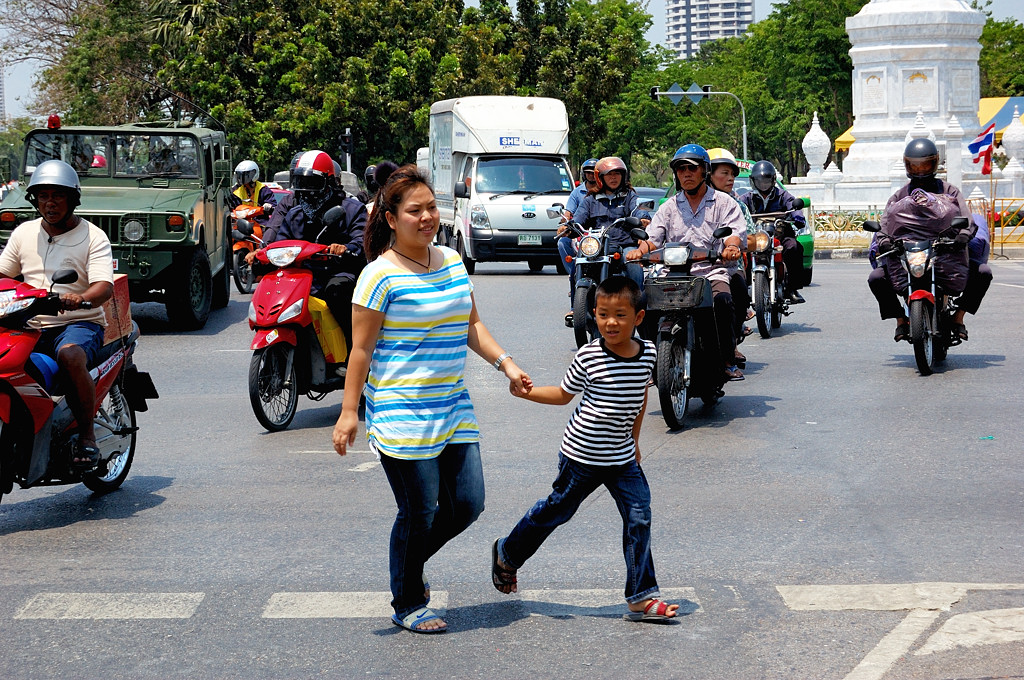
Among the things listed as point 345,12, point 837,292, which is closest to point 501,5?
point 345,12

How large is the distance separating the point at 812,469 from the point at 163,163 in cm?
1064

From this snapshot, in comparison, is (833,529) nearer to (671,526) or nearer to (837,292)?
(671,526)

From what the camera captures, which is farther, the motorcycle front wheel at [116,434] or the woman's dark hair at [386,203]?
the motorcycle front wheel at [116,434]

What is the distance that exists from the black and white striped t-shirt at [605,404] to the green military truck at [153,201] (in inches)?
410

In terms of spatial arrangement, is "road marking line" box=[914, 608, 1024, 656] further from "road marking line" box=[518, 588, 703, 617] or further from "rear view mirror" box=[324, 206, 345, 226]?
"rear view mirror" box=[324, 206, 345, 226]

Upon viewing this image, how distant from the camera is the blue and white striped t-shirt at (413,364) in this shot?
16.0 ft

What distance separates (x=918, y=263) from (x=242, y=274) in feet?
36.5

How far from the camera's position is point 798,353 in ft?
42.6

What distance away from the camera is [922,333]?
11148 millimetres

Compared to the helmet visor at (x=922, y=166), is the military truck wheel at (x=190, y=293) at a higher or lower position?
lower

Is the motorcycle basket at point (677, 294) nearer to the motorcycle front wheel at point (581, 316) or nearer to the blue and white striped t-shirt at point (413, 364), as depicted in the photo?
the motorcycle front wheel at point (581, 316)

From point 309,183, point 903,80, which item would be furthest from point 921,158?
point 903,80

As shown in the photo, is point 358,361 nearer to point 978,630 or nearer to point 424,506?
point 424,506

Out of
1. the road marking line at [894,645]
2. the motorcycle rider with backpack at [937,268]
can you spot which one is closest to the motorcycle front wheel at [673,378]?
the motorcycle rider with backpack at [937,268]
